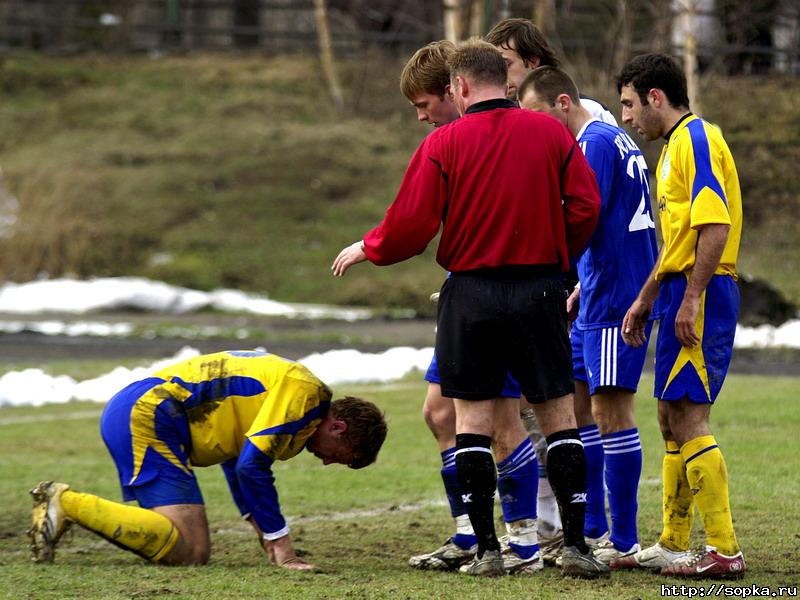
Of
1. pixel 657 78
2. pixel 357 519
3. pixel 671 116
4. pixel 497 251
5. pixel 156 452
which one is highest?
pixel 657 78

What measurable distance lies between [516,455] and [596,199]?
1132 millimetres

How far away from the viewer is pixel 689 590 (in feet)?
16.7

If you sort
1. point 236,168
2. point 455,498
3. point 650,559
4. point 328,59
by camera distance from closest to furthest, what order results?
1. point 650,559
2. point 455,498
3. point 236,168
4. point 328,59

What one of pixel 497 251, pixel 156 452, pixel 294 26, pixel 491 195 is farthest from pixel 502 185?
pixel 294 26

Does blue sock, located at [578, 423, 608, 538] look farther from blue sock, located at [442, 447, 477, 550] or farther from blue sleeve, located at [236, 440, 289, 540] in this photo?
blue sleeve, located at [236, 440, 289, 540]

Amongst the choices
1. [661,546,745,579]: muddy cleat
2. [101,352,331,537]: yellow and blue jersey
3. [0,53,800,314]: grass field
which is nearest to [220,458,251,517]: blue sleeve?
[101,352,331,537]: yellow and blue jersey

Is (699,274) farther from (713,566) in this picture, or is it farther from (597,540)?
(597,540)

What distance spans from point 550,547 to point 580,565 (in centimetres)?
82

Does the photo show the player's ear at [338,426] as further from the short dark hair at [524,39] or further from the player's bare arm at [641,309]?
the short dark hair at [524,39]

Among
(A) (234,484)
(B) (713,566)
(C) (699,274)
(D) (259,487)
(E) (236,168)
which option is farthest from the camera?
(E) (236,168)

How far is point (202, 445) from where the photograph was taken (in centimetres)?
618

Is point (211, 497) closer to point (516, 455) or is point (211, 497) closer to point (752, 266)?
point (516, 455)

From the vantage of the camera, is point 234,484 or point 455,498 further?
point 234,484

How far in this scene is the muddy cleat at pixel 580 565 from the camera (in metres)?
5.32
